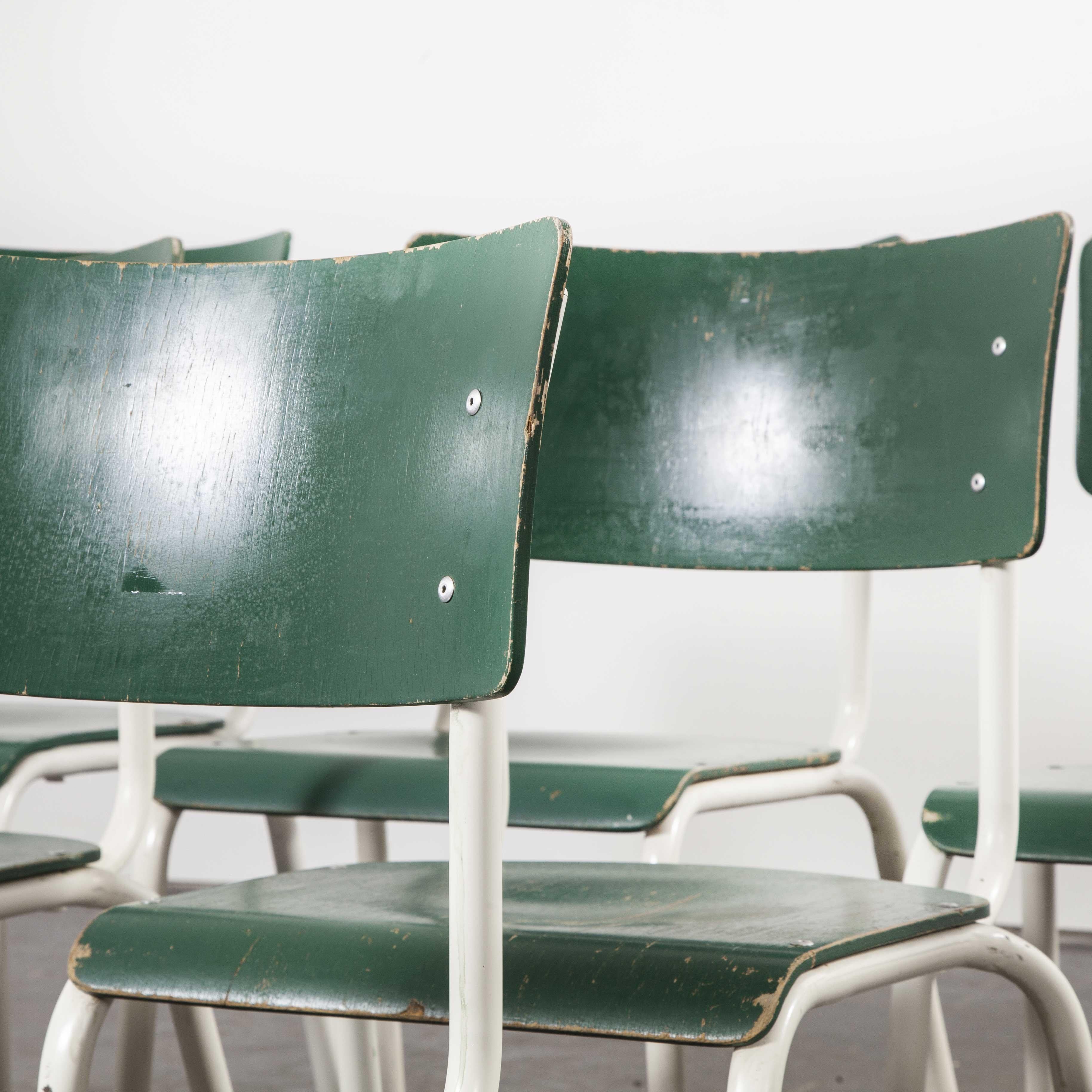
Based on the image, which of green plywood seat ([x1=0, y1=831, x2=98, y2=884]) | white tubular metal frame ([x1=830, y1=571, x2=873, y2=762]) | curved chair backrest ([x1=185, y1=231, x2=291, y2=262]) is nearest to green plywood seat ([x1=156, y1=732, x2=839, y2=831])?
white tubular metal frame ([x1=830, y1=571, x2=873, y2=762])

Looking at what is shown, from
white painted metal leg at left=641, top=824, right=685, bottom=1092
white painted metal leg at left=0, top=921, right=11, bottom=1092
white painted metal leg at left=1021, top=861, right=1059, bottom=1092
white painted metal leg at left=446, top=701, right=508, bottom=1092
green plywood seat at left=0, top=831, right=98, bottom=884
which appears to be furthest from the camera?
white painted metal leg at left=0, top=921, right=11, bottom=1092

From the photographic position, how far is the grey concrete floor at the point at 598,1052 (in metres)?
1.69

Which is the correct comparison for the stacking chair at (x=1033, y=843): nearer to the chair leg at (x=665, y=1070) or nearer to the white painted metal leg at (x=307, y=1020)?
the chair leg at (x=665, y=1070)

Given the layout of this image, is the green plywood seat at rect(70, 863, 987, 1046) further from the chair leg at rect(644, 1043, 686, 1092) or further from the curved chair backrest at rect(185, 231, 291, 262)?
the curved chair backrest at rect(185, 231, 291, 262)

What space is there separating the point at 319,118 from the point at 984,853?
6.98 feet

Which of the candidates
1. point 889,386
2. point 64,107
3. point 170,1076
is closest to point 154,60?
point 64,107

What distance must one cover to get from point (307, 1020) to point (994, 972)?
2.28 ft

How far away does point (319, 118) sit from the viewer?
8.89ft

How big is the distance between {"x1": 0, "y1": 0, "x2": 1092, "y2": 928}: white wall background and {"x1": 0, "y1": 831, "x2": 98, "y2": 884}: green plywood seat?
Answer: 5.12 ft

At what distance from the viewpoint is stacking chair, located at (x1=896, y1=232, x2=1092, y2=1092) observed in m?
1.01

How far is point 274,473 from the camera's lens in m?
0.64

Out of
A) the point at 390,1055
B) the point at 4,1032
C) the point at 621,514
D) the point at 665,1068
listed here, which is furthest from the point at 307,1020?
the point at 621,514

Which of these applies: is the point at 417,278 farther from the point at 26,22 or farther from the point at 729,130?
the point at 26,22

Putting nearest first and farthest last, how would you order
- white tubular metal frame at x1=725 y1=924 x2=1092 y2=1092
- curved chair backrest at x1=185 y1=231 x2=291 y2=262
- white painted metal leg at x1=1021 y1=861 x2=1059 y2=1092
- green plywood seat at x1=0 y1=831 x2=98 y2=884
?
white tubular metal frame at x1=725 y1=924 x2=1092 y2=1092 < green plywood seat at x1=0 y1=831 x2=98 y2=884 < white painted metal leg at x1=1021 y1=861 x2=1059 y2=1092 < curved chair backrest at x1=185 y1=231 x2=291 y2=262
